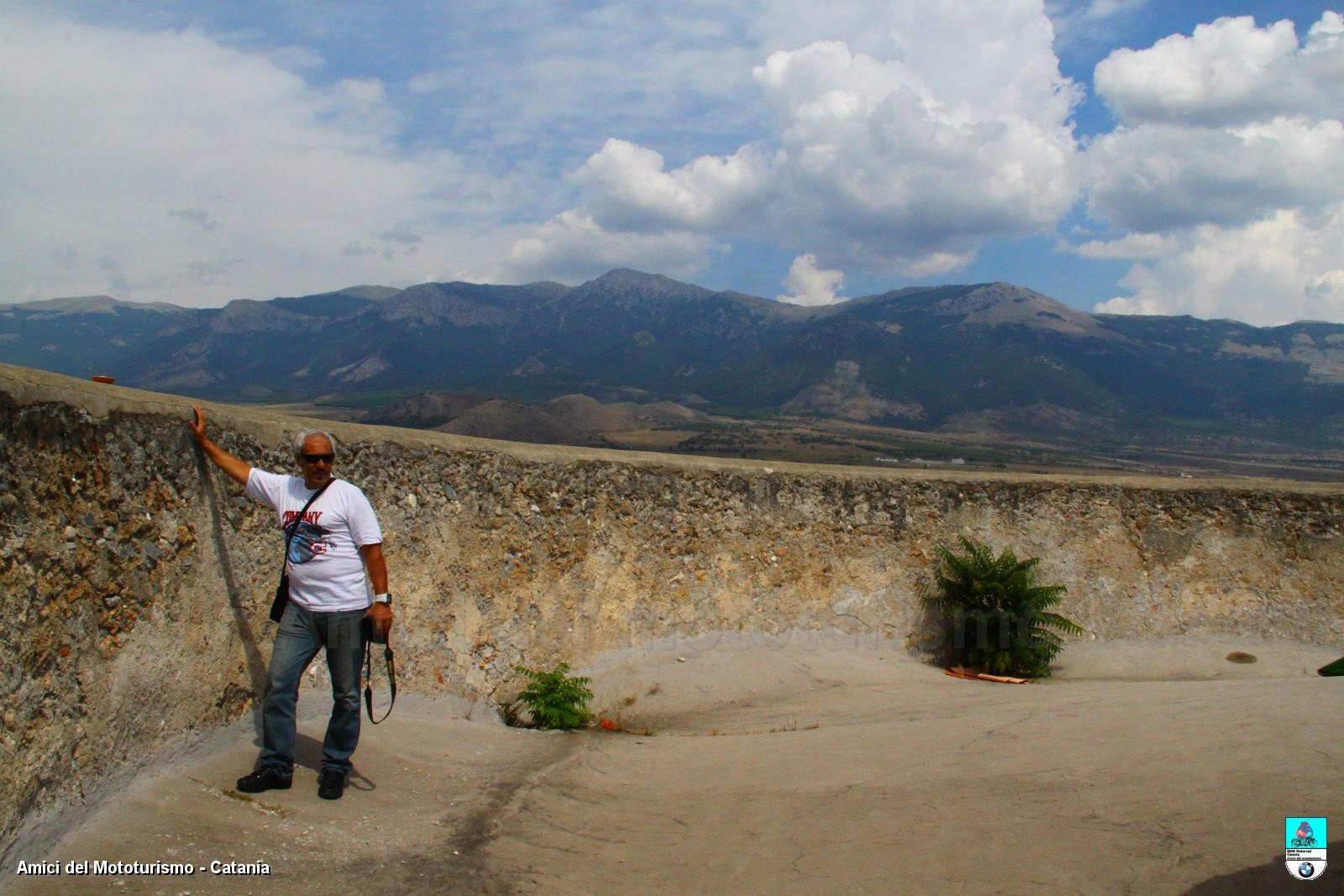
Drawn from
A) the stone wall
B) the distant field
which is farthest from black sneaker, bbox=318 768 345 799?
the distant field

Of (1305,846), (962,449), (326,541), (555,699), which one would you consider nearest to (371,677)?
(555,699)

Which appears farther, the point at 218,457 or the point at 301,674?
the point at 218,457

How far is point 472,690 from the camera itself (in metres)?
7.60

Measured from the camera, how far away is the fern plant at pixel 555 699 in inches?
293

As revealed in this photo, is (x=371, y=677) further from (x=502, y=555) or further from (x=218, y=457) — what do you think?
(x=218, y=457)

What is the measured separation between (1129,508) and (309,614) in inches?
377

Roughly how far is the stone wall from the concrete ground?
0.58m

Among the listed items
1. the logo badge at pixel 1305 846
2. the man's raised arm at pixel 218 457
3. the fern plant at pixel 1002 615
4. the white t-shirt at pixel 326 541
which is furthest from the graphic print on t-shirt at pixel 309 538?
the fern plant at pixel 1002 615

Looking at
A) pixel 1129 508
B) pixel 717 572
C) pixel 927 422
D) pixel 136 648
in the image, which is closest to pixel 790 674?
pixel 717 572

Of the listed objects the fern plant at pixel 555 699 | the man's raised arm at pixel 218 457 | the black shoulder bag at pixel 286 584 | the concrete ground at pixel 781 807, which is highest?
the man's raised arm at pixel 218 457

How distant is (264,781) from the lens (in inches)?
188

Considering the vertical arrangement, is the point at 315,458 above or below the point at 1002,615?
above

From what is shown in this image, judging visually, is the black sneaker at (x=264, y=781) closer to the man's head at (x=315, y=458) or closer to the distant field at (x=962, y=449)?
the man's head at (x=315, y=458)

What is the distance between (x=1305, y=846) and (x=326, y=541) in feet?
16.4
